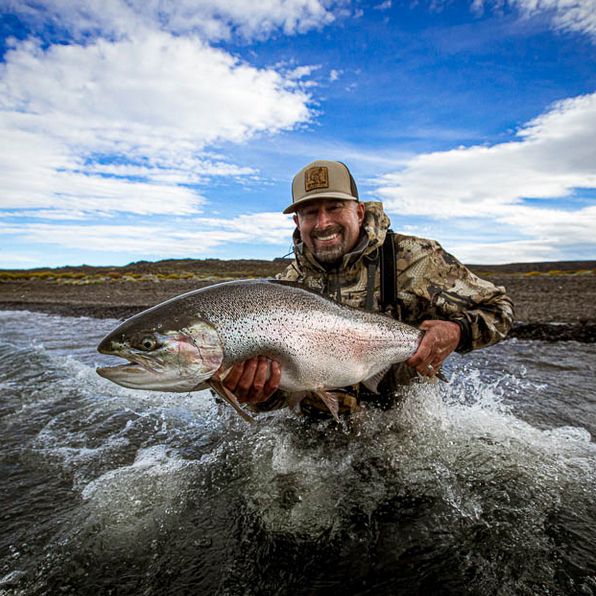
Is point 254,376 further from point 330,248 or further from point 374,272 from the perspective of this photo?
point 374,272

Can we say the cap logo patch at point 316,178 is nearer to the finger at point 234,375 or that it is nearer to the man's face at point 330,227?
the man's face at point 330,227

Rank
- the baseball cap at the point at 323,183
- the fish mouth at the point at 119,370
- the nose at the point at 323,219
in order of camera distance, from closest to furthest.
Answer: the fish mouth at the point at 119,370 → the baseball cap at the point at 323,183 → the nose at the point at 323,219

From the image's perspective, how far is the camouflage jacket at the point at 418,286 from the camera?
3.76 meters

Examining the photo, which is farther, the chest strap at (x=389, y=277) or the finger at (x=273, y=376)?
the chest strap at (x=389, y=277)

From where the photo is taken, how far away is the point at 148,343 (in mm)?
2527

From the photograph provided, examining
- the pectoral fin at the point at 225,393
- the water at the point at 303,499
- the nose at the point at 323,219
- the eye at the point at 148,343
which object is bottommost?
the water at the point at 303,499

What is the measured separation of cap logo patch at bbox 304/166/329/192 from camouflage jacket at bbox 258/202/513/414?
2.05 feet

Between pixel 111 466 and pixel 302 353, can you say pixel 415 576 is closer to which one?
pixel 302 353

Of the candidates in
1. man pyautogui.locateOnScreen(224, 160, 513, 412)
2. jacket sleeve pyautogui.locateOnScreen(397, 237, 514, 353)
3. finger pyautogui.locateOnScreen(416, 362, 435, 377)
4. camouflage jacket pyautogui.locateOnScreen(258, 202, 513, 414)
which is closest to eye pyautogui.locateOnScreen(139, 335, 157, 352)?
man pyautogui.locateOnScreen(224, 160, 513, 412)

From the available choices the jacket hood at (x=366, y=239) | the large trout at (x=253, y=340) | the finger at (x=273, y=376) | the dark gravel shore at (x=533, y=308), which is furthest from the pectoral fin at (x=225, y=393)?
the dark gravel shore at (x=533, y=308)

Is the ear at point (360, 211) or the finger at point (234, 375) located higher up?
the ear at point (360, 211)

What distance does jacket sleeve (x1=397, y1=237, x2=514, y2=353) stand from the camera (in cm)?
371

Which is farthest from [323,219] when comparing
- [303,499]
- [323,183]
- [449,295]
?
[303,499]

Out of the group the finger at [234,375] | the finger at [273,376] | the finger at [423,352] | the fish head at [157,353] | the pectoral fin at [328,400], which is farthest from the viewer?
the finger at [423,352]
